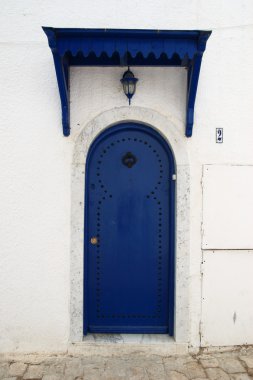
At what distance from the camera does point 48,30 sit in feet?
11.3

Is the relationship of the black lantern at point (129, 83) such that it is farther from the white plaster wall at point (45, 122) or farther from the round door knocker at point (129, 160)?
the round door knocker at point (129, 160)

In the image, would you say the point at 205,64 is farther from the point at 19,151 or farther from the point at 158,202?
the point at 19,151

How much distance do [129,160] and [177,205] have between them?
0.82 m

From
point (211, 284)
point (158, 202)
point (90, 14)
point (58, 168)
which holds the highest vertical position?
point (90, 14)

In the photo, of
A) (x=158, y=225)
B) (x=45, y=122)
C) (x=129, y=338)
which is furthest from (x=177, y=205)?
(x=45, y=122)

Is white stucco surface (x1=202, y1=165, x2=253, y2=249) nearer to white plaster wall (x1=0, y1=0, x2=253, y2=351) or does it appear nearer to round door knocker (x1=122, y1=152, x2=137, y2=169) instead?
white plaster wall (x1=0, y1=0, x2=253, y2=351)

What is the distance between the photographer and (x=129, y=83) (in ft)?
13.6

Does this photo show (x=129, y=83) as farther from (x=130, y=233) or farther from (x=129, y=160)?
(x=130, y=233)

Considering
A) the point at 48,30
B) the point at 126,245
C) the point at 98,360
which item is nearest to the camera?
the point at 48,30

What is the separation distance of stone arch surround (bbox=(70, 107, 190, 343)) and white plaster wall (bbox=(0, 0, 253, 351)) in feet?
0.26

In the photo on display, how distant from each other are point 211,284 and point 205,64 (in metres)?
2.72

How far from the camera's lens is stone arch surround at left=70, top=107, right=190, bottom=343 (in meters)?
4.21

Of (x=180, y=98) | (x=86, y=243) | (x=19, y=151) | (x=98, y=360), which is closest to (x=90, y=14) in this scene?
(x=180, y=98)

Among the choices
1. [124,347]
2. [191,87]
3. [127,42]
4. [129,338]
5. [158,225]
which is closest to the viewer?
[127,42]
